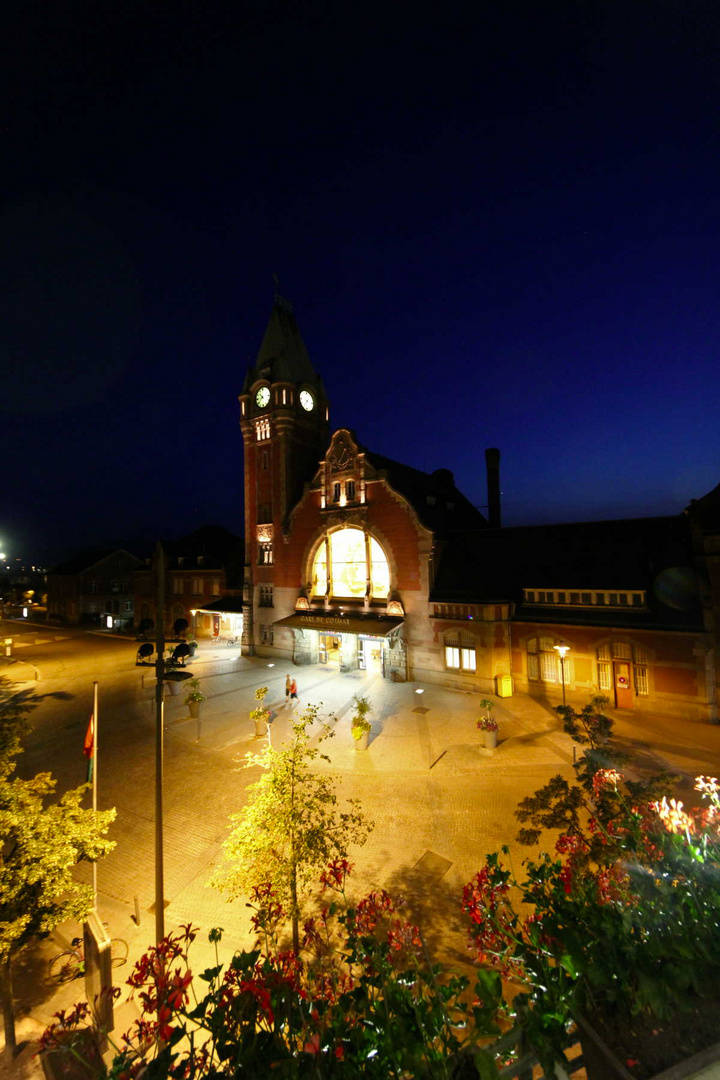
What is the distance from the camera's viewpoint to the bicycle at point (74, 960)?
924cm

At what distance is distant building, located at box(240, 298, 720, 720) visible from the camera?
22.4 metres

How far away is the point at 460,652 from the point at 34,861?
75.8ft

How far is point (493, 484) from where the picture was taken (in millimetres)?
42938

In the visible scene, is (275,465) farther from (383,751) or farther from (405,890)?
(405,890)

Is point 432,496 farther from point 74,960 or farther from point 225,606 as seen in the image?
point 74,960

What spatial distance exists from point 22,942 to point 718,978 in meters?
10.4

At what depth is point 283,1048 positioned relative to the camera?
137 inches

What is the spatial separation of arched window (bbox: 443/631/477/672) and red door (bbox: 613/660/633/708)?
24.6 feet

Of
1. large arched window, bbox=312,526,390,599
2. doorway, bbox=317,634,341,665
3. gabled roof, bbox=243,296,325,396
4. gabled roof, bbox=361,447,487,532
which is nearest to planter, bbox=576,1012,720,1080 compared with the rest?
gabled roof, bbox=361,447,487,532

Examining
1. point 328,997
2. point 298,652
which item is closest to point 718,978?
point 328,997

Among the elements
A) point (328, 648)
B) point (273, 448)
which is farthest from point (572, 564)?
point (273, 448)

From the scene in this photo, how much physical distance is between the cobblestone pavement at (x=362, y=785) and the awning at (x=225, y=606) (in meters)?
15.2

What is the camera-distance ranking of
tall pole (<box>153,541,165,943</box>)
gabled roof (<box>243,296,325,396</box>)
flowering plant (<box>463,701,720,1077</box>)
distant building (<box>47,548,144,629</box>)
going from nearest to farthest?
flowering plant (<box>463,701,720,1077</box>), tall pole (<box>153,541,165,943</box>), gabled roof (<box>243,296,325,396</box>), distant building (<box>47,548,144,629</box>)

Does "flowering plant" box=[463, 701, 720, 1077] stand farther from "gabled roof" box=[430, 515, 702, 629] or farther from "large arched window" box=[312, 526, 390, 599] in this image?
"large arched window" box=[312, 526, 390, 599]
